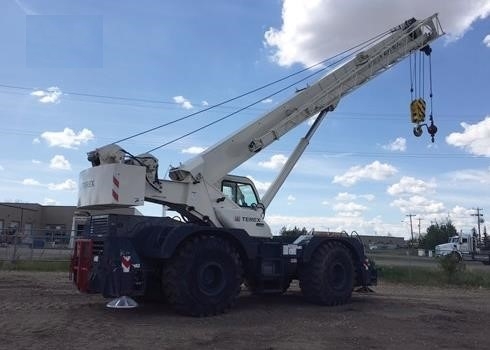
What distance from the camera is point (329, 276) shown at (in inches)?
586

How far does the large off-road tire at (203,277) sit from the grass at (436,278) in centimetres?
1122

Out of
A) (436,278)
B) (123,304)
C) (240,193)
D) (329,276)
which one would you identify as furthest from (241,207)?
(436,278)

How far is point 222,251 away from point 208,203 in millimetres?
1757

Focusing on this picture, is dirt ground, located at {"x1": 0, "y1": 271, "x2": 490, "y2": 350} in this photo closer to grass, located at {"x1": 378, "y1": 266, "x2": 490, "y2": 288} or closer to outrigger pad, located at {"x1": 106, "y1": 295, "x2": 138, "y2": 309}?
outrigger pad, located at {"x1": 106, "y1": 295, "x2": 138, "y2": 309}

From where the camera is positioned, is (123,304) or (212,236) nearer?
(123,304)

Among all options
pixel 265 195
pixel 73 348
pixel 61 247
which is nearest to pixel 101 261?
pixel 73 348

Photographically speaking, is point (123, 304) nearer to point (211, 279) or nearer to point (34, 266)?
point (211, 279)

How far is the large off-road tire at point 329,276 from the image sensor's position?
14.6m

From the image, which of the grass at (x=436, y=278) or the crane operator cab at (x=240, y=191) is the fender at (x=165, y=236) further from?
the grass at (x=436, y=278)

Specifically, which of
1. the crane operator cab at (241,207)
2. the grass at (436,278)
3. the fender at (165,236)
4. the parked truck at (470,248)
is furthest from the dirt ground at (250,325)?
the parked truck at (470,248)

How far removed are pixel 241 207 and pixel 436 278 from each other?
12.5 metres

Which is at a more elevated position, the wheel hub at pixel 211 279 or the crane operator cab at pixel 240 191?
the crane operator cab at pixel 240 191

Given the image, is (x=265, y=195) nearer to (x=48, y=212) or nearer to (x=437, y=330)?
(x=437, y=330)

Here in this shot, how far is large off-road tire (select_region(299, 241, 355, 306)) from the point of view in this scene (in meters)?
14.6
